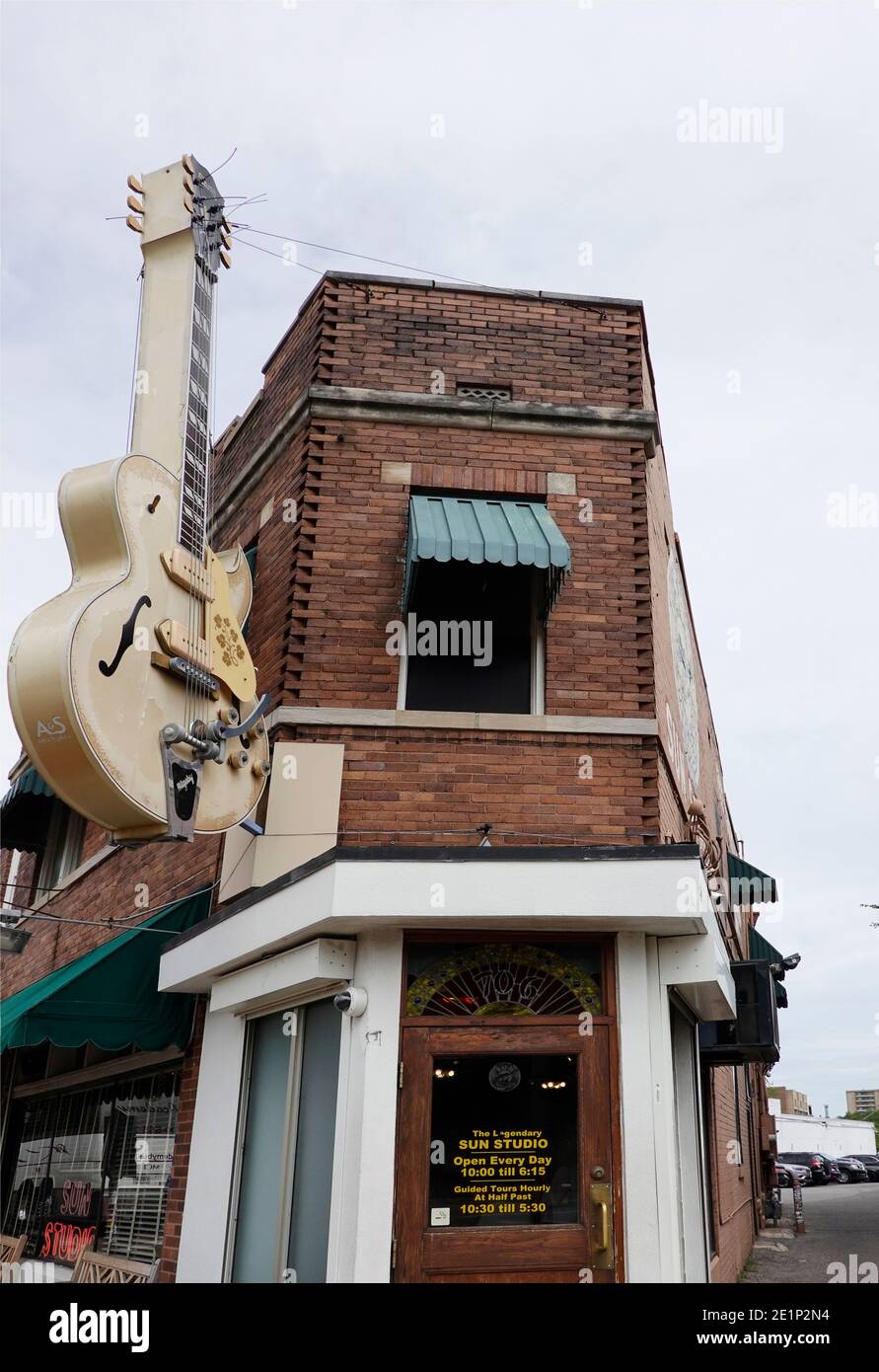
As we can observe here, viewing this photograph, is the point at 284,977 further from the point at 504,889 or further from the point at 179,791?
the point at 504,889

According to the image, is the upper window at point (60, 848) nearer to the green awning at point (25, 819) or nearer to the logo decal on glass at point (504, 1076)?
the green awning at point (25, 819)

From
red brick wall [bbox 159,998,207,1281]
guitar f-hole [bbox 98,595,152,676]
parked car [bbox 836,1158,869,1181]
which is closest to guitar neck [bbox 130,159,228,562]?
guitar f-hole [bbox 98,595,152,676]

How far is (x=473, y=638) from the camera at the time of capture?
8445 mm

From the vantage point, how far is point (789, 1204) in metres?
27.9

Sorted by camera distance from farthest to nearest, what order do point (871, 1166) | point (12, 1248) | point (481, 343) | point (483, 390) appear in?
point (871, 1166)
point (12, 1248)
point (481, 343)
point (483, 390)

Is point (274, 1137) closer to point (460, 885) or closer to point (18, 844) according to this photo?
point (460, 885)

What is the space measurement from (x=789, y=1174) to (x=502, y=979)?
26.3 metres

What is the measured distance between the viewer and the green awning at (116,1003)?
7.81 meters

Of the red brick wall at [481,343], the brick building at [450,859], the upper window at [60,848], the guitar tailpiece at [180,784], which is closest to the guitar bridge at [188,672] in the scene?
the guitar tailpiece at [180,784]

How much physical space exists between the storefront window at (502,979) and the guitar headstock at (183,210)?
18.0ft

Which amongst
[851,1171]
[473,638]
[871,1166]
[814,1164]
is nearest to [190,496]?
[473,638]

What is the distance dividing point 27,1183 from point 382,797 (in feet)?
22.5

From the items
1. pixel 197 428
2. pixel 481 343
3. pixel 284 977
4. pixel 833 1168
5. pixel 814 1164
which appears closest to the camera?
pixel 284 977
